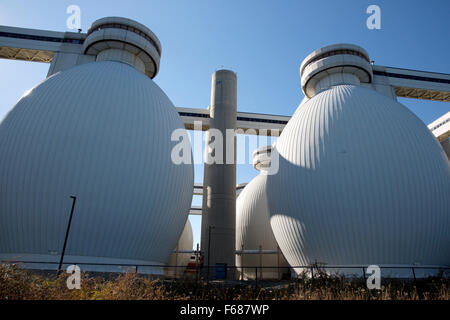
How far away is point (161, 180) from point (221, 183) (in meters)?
11.1

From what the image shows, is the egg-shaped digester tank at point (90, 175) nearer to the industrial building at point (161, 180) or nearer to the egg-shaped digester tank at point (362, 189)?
the industrial building at point (161, 180)

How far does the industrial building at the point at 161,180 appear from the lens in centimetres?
1444

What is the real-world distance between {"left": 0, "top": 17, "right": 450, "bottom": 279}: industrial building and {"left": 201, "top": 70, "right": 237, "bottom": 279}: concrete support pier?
725 centimetres

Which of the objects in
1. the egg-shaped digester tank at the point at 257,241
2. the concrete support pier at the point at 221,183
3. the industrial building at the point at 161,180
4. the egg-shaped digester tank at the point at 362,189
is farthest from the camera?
the egg-shaped digester tank at the point at 257,241

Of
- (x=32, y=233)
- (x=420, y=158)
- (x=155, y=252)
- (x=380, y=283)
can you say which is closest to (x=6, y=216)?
(x=32, y=233)

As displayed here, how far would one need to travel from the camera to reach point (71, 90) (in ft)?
56.9

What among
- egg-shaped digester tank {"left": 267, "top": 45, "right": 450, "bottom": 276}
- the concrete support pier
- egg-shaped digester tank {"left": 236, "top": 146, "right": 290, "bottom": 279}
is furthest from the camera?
egg-shaped digester tank {"left": 236, "top": 146, "right": 290, "bottom": 279}

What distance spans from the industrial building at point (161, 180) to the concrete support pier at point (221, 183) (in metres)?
7.25

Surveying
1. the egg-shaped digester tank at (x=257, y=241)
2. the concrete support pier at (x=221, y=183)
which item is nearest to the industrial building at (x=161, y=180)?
the concrete support pier at (x=221, y=183)

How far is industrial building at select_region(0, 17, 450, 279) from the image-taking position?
568 inches

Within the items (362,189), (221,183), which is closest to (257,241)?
(221,183)

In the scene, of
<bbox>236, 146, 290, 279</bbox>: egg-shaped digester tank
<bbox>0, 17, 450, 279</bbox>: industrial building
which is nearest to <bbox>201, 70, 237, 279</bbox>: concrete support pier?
<bbox>236, 146, 290, 279</bbox>: egg-shaped digester tank

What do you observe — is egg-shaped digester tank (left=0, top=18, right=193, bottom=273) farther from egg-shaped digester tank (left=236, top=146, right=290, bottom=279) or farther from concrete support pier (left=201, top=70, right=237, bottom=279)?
egg-shaped digester tank (left=236, top=146, right=290, bottom=279)

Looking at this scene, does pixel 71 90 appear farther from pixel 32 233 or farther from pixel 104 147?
pixel 32 233
